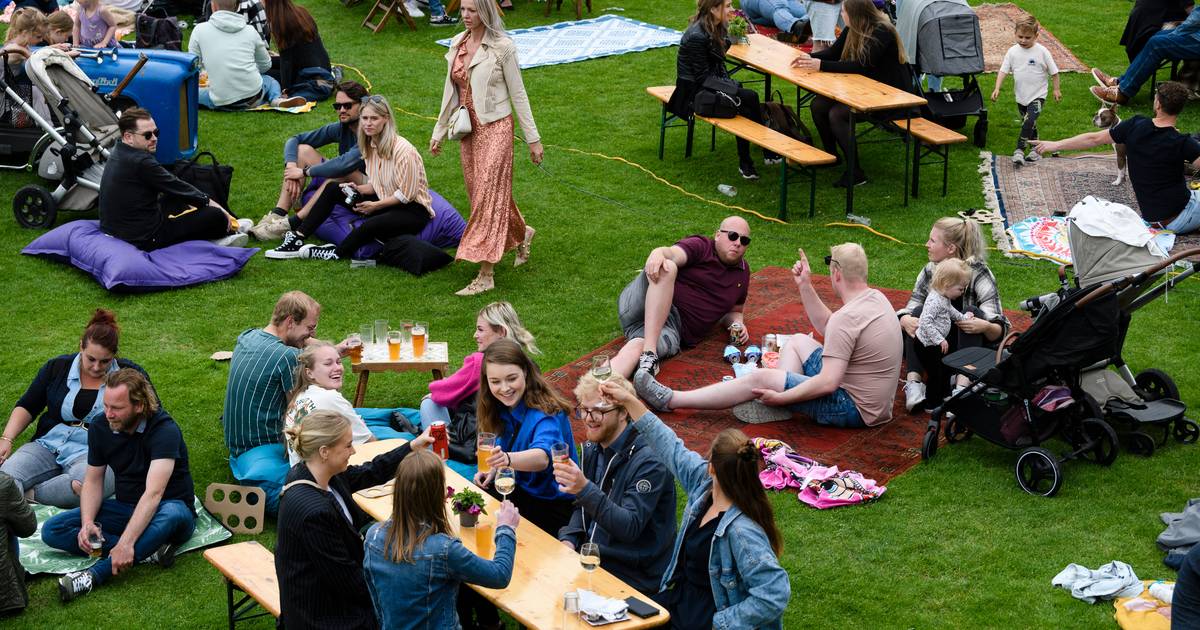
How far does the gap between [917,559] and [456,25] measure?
1294 centimetres

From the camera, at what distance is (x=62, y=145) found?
1159 cm

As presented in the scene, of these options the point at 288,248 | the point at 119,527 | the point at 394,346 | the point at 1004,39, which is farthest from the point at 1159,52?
the point at 119,527

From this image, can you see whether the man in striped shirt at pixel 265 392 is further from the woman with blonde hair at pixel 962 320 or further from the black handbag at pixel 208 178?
the black handbag at pixel 208 178

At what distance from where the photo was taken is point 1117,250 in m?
7.47

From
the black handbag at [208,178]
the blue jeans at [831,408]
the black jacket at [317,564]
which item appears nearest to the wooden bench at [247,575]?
the black jacket at [317,564]

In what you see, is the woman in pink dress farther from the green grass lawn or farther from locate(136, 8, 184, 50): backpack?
locate(136, 8, 184, 50): backpack

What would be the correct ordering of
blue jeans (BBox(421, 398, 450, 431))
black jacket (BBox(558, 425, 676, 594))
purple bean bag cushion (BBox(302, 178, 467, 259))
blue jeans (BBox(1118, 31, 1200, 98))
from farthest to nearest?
1. blue jeans (BBox(1118, 31, 1200, 98))
2. purple bean bag cushion (BBox(302, 178, 467, 259))
3. blue jeans (BBox(421, 398, 450, 431))
4. black jacket (BBox(558, 425, 676, 594))

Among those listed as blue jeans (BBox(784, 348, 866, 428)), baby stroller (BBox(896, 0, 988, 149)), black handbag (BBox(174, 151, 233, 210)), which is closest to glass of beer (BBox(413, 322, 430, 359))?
blue jeans (BBox(784, 348, 866, 428))

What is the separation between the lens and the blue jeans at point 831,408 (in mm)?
8062

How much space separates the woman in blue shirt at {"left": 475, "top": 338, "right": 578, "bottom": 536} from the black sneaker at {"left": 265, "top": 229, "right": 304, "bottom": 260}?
535 centimetres

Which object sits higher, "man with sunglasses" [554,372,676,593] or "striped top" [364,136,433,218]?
"man with sunglasses" [554,372,676,593]

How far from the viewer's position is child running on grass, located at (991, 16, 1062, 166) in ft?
42.6

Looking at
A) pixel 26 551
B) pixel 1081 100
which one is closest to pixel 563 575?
pixel 26 551

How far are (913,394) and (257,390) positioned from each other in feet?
13.5
